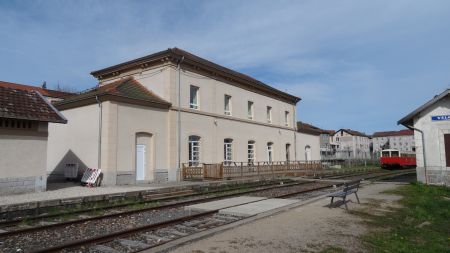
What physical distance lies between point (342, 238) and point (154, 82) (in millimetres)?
17710

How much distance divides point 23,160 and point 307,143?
30958 mm

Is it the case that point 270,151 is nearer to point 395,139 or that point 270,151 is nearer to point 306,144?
point 306,144

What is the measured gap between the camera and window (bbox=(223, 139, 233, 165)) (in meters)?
26.5

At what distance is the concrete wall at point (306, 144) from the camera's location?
38.2 metres

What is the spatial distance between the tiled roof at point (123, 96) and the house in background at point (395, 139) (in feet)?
338

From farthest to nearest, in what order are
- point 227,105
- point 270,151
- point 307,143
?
point 307,143 < point 270,151 < point 227,105

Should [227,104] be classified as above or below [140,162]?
above

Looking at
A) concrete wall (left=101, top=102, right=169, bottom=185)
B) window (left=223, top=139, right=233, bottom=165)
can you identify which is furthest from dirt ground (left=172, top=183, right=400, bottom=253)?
window (left=223, top=139, right=233, bottom=165)

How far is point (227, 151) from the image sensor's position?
2692 centimetres

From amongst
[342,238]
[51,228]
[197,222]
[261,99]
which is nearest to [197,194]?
[197,222]

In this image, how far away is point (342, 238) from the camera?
709cm

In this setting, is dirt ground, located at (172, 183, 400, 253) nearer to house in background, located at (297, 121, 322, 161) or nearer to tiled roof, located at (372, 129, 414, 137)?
house in background, located at (297, 121, 322, 161)

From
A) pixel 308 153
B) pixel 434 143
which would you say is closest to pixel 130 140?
pixel 434 143

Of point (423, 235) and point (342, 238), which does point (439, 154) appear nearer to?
point (423, 235)
